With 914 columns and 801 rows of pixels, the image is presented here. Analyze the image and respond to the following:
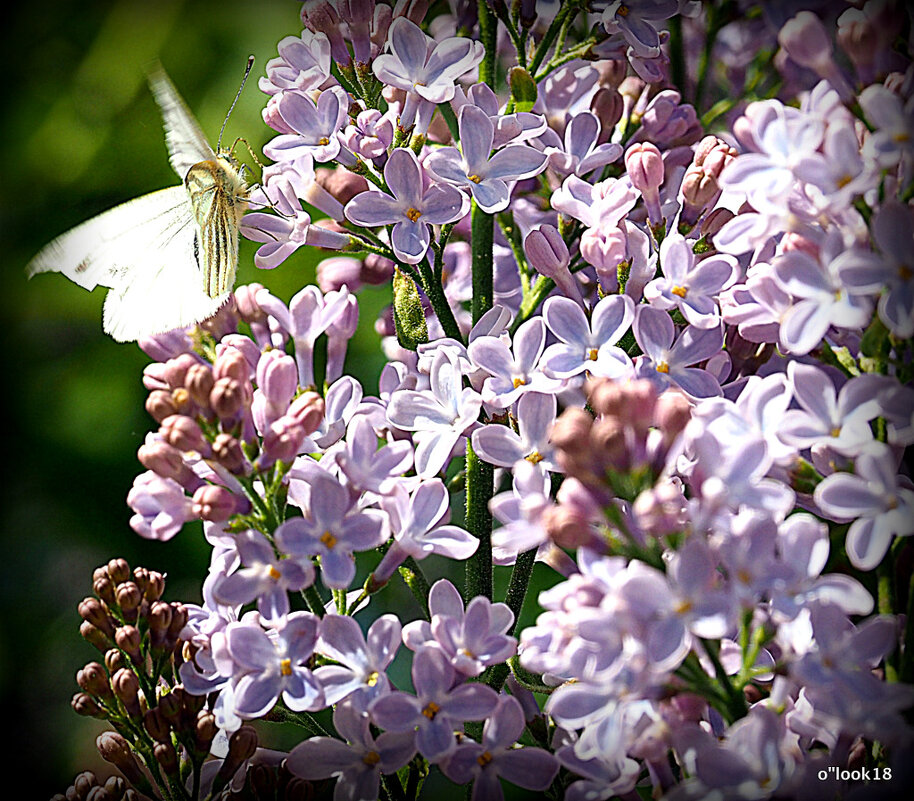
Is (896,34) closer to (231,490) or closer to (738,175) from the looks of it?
(738,175)

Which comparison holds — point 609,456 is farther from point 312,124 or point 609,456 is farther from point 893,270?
point 312,124

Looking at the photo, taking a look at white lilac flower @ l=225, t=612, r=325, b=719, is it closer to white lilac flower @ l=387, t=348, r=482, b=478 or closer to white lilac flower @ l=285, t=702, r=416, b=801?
white lilac flower @ l=285, t=702, r=416, b=801

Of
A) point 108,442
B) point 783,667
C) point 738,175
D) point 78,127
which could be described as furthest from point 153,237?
point 78,127

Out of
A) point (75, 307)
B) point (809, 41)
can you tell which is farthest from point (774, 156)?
point (75, 307)

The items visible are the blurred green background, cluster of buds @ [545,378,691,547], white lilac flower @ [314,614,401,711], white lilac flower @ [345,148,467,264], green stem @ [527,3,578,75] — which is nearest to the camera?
cluster of buds @ [545,378,691,547]

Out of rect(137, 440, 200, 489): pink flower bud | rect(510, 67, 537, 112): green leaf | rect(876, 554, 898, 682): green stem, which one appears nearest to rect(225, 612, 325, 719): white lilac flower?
rect(137, 440, 200, 489): pink flower bud

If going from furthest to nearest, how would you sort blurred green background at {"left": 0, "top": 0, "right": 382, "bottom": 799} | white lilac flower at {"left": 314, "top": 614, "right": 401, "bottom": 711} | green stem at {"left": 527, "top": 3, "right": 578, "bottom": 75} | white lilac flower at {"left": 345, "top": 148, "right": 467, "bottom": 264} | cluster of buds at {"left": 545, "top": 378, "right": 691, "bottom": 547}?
blurred green background at {"left": 0, "top": 0, "right": 382, "bottom": 799}
green stem at {"left": 527, "top": 3, "right": 578, "bottom": 75}
white lilac flower at {"left": 345, "top": 148, "right": 467, "bottom": 264}
white lilac flower at {"left": 314, "top": 614, "right": 401, "bottom": 711}
cluster of buds at {"left": 545, "top": 378, "right": 691, "bottom": 547}

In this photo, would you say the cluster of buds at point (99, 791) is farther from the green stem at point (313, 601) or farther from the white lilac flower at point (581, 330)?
the white lilac flower at point (581, 330)
